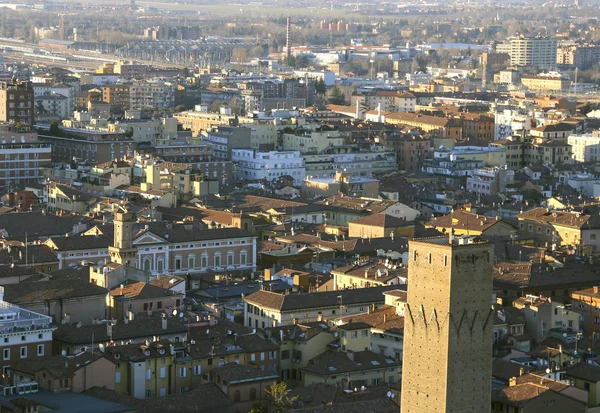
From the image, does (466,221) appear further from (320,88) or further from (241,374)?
(320,88)

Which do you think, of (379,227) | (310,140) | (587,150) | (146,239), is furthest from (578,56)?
(146,239)

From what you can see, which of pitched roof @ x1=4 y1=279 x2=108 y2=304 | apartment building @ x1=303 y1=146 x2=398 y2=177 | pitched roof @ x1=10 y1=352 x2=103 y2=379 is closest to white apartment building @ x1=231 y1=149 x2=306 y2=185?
apartment building @ x1=303 y1=146 x2=398 y2=177

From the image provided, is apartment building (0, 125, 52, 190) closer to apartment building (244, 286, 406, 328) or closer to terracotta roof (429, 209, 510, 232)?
terracotta roof (429, 209, 510, 232)

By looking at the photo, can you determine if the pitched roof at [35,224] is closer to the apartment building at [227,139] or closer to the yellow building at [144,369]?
the yellow building at [144,369]

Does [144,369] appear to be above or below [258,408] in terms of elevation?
above

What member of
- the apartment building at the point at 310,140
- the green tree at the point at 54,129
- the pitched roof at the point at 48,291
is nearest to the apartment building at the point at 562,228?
the pitched roof at the point at 48,291
